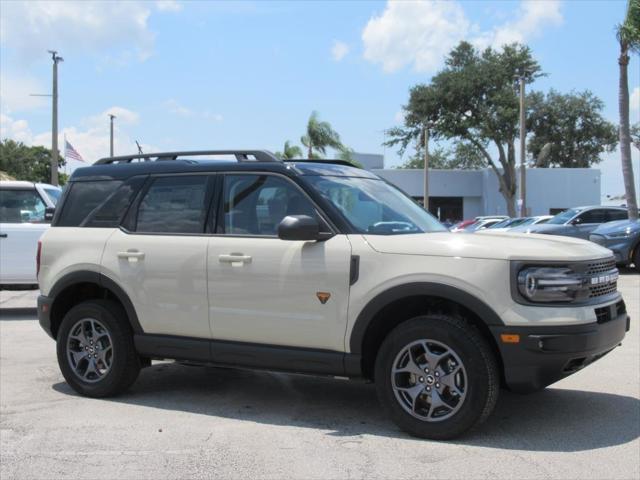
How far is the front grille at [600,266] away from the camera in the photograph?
455 cm

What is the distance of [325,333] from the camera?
16.1ft

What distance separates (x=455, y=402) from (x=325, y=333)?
979 mm

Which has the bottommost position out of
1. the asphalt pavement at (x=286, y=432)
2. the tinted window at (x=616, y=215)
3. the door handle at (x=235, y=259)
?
the asphalt pavement at (x=286, y=432)

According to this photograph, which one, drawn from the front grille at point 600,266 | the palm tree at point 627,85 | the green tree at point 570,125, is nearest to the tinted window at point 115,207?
the front grille at point 600,266

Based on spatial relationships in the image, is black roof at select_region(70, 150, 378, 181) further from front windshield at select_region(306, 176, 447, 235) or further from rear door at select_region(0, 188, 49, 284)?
rear door at select_region(0, 188, 49, 284)

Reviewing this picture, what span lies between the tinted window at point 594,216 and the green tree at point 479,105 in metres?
29.2

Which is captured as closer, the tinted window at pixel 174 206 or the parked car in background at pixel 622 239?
the tinted window at pixel 174 206

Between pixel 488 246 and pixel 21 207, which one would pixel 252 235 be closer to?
pixel 488 246

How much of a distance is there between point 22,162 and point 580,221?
62785 mm

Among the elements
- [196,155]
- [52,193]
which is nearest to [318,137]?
[52,193]

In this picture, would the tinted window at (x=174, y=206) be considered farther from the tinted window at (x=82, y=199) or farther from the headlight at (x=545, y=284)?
the headlight at (x=545, y=284)

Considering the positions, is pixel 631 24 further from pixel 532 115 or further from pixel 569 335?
pixel 532 115

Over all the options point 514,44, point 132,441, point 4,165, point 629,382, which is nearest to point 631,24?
Result: point 629,382

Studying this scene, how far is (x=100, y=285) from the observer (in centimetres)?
586
